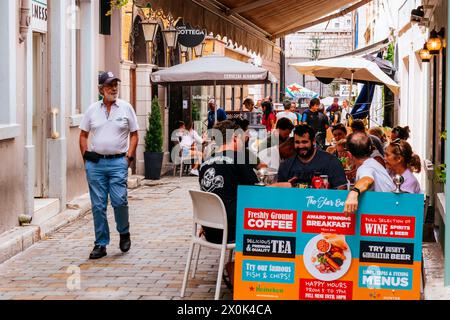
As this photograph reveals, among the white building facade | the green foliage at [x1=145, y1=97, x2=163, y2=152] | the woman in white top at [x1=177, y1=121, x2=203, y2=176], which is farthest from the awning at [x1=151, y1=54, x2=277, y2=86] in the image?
the woman in white top at [x1=177, y1=121, x2=203, y2=176]

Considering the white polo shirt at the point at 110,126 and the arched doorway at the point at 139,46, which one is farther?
the arched doorway at the point at 139,46

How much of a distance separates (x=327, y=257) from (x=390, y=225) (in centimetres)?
50

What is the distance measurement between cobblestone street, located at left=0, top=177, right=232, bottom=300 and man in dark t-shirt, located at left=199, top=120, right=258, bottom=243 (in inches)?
23.9

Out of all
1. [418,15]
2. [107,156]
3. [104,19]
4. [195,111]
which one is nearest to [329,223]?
[107,156]

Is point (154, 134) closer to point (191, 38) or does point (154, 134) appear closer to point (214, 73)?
point (191, 38)

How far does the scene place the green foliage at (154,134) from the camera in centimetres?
1920

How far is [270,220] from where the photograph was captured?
631 centimetres

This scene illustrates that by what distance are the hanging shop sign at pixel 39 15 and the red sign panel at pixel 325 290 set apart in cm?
662

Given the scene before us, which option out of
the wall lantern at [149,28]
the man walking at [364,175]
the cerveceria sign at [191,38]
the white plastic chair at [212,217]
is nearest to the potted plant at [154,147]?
the wall lantern at [149,28]

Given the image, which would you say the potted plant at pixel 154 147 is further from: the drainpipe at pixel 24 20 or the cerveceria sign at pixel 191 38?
the drainpipe at pixel 24 20

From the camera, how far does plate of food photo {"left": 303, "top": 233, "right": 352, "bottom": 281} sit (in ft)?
20.4

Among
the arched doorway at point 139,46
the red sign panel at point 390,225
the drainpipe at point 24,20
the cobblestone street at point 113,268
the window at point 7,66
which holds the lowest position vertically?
the cobblestone street at point 113,268

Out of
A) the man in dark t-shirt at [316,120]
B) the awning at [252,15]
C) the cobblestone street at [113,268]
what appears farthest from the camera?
the man in dark t-shirt at [316,120]
